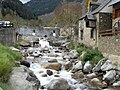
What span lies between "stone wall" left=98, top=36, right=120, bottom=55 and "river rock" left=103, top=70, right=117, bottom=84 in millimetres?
2005

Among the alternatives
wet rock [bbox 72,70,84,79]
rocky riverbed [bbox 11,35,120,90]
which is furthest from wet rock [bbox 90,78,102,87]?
wet rock [bbox 72,70,84,79]

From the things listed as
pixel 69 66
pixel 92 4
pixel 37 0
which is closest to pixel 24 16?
pixel 37 0

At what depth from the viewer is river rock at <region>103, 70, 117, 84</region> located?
16347mm

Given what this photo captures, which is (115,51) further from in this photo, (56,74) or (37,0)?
(37,0)

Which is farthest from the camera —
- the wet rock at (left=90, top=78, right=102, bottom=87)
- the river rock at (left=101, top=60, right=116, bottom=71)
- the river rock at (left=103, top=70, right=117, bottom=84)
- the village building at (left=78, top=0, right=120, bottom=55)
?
the village building at (left=78, top=0, right=120, bottom=55)

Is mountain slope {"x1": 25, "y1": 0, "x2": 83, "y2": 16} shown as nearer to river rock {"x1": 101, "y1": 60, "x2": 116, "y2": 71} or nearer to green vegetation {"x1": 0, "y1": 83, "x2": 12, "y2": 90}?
river rock {"x1": 101, "y1": 60, "x2": 116, "y2": 71}

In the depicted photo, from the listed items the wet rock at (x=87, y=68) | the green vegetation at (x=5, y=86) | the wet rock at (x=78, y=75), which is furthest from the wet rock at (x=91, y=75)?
the green vegetation at (x=5, y=86)

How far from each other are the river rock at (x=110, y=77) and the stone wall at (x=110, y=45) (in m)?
2.00

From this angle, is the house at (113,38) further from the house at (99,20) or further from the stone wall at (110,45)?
the house at (99,20)

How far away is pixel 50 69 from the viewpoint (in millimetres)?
21109

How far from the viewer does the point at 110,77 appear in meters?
16.5

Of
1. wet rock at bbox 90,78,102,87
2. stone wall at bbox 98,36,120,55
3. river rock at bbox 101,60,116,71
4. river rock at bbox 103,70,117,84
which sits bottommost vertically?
wet rock at bbox 90,78,102,87

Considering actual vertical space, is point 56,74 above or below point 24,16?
below

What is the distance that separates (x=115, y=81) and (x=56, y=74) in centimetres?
503
